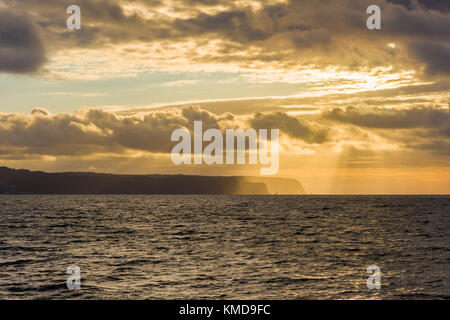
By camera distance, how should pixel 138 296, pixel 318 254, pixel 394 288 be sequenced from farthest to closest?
pixel 318 254
pixel 394 288
pixel 138 296

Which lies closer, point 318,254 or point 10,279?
point 10,279

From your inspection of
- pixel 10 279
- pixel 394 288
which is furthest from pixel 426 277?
pixel 10 279

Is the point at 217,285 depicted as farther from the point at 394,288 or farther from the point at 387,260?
the point at 387,260

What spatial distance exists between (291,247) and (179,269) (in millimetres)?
17357

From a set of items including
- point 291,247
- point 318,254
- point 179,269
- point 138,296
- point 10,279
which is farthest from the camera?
point 291,247

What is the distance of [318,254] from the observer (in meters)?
40.1
